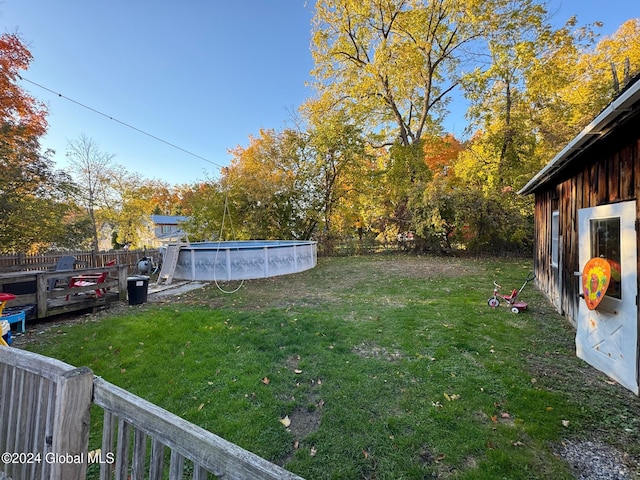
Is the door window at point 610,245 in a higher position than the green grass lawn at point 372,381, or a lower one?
higher

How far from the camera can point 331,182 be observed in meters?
16.8

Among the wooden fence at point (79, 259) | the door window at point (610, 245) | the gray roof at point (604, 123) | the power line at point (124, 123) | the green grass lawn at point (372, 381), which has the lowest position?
the green grass lawn at point (372, 381)

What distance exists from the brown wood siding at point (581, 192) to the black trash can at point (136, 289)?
7.95m

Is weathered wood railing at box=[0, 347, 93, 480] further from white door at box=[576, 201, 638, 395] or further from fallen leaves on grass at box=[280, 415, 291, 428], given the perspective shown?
white door at box=[576, 201, 638, 395]

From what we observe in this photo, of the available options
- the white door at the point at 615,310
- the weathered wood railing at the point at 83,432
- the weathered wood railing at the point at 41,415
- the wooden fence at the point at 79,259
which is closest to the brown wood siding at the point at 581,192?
the white door at the point at 615,310

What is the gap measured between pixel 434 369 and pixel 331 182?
1431cm

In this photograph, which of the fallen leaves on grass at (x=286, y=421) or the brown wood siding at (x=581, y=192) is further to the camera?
the brown wood siding at (x=581, y=192)

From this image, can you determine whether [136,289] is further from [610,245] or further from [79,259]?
[610,245]

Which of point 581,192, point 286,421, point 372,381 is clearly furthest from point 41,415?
point 581,192

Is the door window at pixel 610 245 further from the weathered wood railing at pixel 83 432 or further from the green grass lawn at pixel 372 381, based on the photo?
the weathered wood railing at pixel 83 432

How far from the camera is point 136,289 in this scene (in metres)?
6.26

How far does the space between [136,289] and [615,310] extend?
25.7 feet

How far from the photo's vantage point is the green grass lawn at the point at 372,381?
2.16 m

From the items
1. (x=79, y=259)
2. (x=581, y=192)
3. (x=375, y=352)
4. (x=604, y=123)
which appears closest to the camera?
(x=604, y=123)
